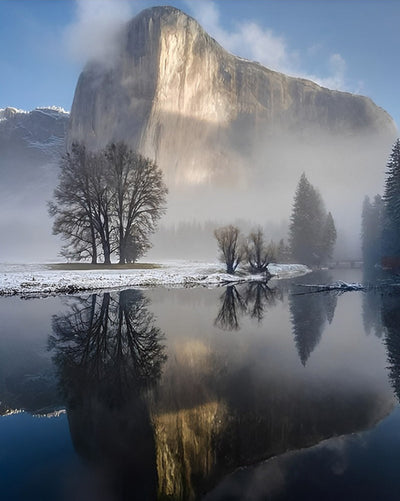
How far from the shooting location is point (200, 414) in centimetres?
467

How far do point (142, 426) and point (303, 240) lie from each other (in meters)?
60.2

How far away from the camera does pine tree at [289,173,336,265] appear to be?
60.3 m

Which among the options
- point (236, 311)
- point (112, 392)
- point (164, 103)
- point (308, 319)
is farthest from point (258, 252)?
point (164, 103)

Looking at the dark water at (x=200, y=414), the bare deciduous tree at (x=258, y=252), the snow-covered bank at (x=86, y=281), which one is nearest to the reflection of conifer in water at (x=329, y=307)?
the dark water at (x=200, y=414)

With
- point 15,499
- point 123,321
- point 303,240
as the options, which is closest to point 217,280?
point 123,321

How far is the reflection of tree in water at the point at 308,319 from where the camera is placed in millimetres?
8372

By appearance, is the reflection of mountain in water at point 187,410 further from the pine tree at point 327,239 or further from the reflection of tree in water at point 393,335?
the pine tree at point 327,239

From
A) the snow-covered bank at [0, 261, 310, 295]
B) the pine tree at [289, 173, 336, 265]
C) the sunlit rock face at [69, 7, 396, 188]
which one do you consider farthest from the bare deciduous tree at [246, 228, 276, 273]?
the sunlit rock face at [69, 7, 396, 188]

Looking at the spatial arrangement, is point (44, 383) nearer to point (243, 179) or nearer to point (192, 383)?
point (192, 383)

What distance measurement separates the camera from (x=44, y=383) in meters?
6.09

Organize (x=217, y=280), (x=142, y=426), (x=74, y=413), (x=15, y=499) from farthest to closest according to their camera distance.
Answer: (x=217, y=280) < (x=74, y=413) < (x=142, y=426) < (x=15, y=499)

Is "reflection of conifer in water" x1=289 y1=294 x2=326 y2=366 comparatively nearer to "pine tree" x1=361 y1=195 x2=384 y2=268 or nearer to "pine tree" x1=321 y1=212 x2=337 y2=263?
"pine tree" x1=321 y1=212 x2=337 y2=263

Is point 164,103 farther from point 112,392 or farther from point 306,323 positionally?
point 112,392

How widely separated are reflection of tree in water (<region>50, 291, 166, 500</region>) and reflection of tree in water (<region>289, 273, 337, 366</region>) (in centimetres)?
393
